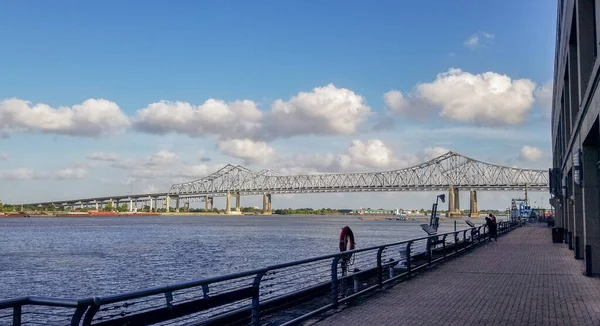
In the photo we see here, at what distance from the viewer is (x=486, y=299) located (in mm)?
12180

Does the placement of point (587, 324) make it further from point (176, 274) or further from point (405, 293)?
point (176, 274)

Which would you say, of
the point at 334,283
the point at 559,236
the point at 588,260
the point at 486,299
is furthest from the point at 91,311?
the point at 559,236

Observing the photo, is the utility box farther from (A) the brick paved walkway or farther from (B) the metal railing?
(B) the metal railing

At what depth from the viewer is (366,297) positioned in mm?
12344

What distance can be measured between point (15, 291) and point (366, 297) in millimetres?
19031

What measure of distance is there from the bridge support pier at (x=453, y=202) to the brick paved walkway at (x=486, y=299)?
412ft

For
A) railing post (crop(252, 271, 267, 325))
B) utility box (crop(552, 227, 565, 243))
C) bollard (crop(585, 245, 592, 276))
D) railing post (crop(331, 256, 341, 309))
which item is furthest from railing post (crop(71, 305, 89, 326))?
utility box (crop(552, 227, 565, 243))

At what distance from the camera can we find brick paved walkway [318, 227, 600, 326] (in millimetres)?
10000

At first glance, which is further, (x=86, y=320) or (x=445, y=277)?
(x=445, y=277)

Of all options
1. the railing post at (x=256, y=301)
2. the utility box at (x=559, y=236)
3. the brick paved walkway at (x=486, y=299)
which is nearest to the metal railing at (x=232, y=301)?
the railing post at (x=256, y=301)

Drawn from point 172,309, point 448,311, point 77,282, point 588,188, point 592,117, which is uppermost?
point 592,117

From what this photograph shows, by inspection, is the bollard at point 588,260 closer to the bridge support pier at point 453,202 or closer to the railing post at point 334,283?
the railing post at point 334,283

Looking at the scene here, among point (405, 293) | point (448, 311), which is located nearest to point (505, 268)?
point (405, 293)

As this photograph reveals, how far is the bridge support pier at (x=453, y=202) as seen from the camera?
14700 cm
